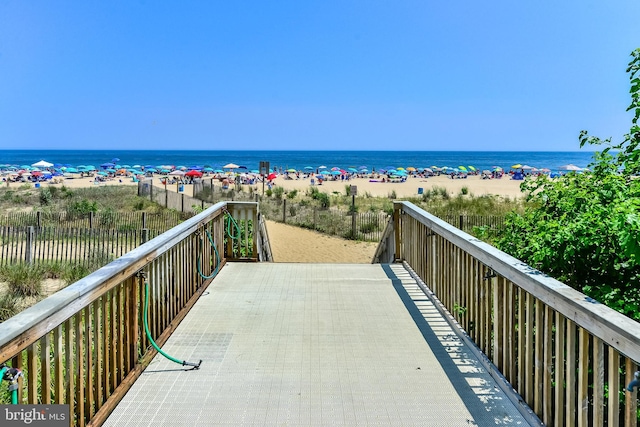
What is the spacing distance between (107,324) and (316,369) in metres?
1.60

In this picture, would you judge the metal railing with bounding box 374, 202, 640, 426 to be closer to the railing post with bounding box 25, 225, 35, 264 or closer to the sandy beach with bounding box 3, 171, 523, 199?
the railing post with bounding box 25, 225, 35, 264

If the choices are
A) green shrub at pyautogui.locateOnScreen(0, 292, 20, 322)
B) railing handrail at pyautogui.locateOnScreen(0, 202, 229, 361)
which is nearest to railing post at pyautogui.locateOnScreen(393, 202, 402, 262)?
railing handrail at pyautogui.locateOnScreen(0, 202, 229, 361)

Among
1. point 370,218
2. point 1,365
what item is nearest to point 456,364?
point 1,365

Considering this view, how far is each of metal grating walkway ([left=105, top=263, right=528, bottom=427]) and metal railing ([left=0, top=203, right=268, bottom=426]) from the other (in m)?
0.16

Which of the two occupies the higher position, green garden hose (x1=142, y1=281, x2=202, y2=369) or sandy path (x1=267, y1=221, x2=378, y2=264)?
green garden hose (x1=142, y1=281, x2=202, y2=369)

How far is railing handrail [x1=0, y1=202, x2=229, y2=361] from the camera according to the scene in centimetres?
228

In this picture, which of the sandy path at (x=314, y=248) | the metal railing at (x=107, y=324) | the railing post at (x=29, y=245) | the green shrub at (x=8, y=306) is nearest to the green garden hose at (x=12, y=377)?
the metal railing at (x=107, y=324)

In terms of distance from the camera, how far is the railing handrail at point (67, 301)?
2281 millimetres

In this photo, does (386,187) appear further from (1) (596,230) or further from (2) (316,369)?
(1) (596,230)

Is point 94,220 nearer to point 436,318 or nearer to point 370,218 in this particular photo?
point 370,218

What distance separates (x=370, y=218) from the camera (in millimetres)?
22375

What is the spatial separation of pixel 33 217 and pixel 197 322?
18.2 m

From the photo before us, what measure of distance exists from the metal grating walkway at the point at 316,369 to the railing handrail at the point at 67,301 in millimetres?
845

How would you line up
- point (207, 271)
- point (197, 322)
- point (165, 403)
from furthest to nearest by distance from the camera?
point (207, 271) → point (197, 322) → point (165, 403)
